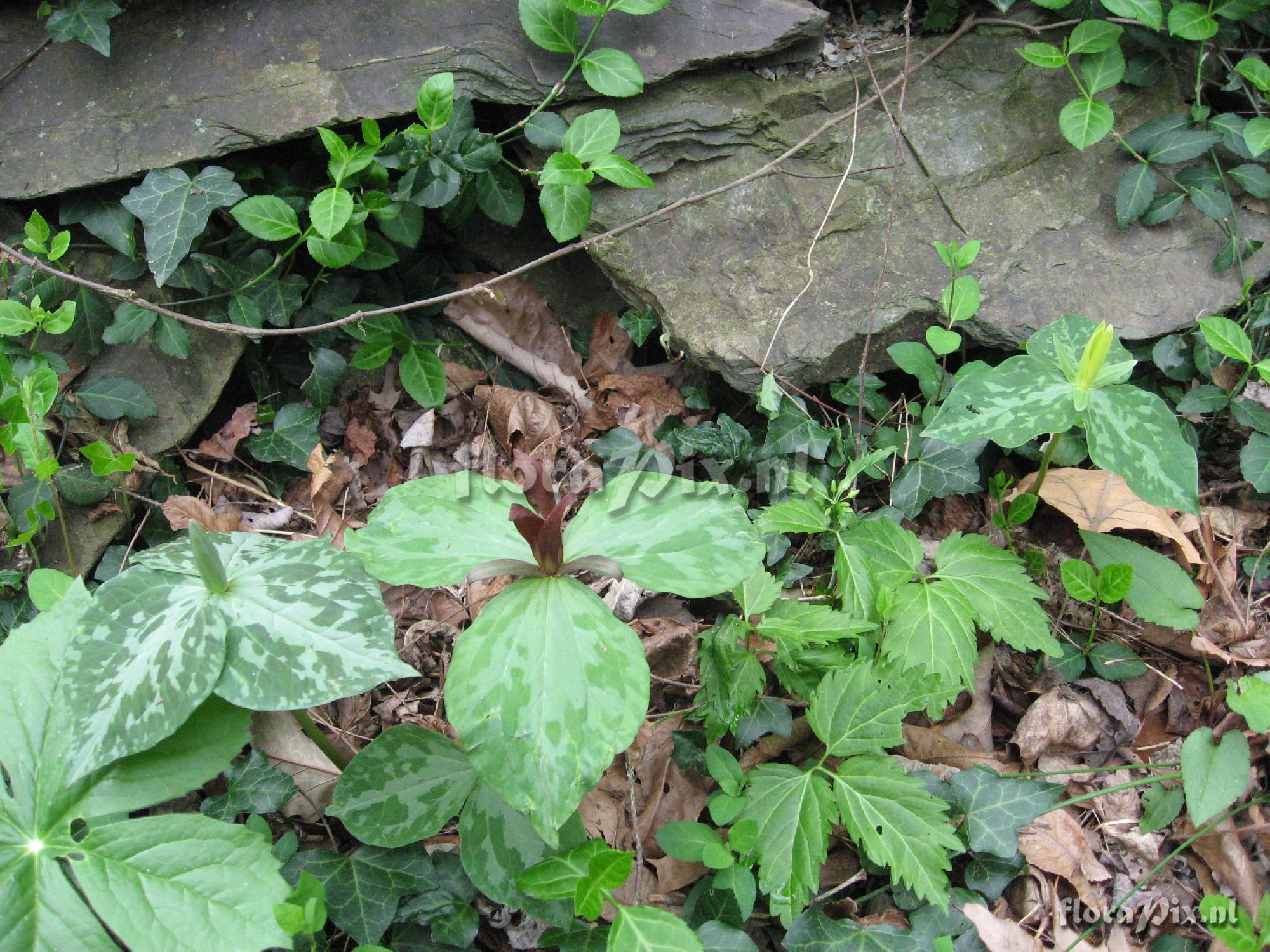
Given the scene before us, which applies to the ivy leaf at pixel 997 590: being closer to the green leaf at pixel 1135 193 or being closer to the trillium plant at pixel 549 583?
the trillium plant at pixel 549 583

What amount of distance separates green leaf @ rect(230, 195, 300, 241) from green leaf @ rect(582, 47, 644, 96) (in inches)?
37.3

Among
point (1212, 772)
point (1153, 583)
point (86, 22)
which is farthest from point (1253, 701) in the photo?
point (86, 22)

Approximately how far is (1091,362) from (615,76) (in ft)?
4.97

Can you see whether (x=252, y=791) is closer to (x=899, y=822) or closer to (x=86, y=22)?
(x=899, y=822)

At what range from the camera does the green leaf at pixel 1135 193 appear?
8.13 ft

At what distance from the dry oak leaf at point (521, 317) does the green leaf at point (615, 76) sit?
0.72 meters

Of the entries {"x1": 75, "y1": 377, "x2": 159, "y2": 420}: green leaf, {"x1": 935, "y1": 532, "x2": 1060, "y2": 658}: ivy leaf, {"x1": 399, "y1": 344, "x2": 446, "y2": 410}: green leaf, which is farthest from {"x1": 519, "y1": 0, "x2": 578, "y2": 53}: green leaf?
{"x1": 935, "y1": 532, "x2": 1060, "y2": 658}: ivy leaf

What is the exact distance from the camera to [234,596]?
153cm

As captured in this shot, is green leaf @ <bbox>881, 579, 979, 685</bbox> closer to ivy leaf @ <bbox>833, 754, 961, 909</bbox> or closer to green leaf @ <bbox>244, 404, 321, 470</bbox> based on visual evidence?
ivy leaf @ <bbox>833, 754, 961, 909</bbox>

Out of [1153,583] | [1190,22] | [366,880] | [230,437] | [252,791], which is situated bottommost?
[1153,583]

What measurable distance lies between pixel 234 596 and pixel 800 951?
1.33 meters

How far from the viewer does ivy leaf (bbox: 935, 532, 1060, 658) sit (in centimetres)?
191

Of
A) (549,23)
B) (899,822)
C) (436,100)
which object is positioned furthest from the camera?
(549,23)

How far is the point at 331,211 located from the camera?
2.28 meters
